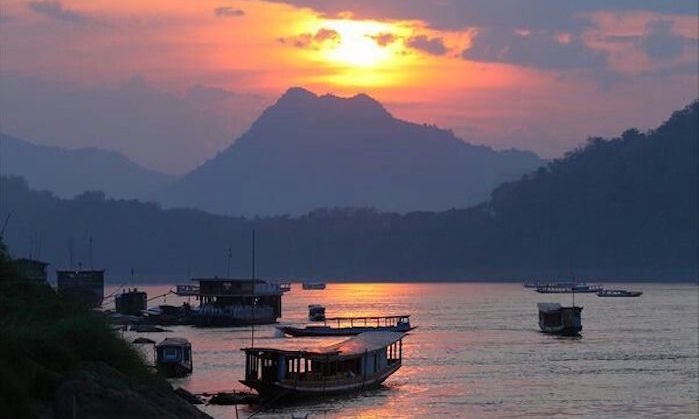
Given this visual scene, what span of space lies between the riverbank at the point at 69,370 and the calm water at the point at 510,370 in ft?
30.6

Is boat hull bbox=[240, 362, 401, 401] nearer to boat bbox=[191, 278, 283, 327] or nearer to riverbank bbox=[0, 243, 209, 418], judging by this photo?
riverbank bbox=[0, 243, 209, 418]

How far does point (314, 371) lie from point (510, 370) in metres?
19.5

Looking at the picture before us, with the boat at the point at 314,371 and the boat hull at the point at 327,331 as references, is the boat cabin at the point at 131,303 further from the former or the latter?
the boat at the point at 314,371

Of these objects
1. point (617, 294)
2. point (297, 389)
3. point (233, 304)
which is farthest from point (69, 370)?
point (617, 294)

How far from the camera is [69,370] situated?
1412 inches

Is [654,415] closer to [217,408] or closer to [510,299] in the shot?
[217,408]

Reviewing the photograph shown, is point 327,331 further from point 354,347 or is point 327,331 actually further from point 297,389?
point 297,389

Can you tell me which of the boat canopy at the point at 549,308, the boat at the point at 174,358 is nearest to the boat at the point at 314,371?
the boat at the point at 174,358

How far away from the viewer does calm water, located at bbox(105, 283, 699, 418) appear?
54219mm

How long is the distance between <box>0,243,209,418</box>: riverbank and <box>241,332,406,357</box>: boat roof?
33.5 ft

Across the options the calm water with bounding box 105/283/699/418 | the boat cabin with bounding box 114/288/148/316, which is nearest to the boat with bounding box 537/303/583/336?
the calm water with bounding box 105/283/699/418

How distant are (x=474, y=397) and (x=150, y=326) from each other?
4751cm

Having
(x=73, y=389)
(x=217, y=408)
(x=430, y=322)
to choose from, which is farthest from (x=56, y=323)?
(x=430, y=322)

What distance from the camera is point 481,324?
4660 inches
